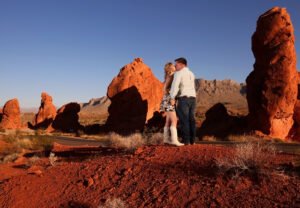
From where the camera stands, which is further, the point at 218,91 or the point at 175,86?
the point at 218,91

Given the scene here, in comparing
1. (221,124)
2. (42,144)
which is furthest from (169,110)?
(221,124)

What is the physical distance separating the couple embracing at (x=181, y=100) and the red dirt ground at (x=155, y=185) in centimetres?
48

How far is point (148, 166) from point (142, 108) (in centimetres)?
2064

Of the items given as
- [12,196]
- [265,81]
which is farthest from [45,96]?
[12,196]

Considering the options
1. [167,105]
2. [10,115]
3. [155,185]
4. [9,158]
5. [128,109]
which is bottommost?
[9,158]

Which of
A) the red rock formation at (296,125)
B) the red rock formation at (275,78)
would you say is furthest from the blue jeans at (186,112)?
the red rock formation at (296,125)

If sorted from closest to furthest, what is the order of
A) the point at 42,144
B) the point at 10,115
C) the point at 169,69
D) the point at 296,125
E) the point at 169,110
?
1. the point at 169,110
2. the point at 169,69
3. the point at 42,144
4. the point at 296,125
5. the point at 10,115

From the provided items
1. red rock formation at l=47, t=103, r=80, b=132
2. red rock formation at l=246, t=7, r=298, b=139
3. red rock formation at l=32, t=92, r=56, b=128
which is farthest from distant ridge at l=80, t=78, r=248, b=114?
red rock formation at l=246, t=7, r=298, b=139

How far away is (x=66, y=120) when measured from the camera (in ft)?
99.8

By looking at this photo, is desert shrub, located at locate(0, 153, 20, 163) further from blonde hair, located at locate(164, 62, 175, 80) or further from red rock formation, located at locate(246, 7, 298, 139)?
red rock formation, located at locate(246, 7, 298, 139)

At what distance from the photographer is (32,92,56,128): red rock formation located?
3253 centimetres

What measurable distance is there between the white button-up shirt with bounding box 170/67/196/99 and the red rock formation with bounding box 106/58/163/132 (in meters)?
18.7

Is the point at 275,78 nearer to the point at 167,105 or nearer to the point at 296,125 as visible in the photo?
the point at 296,125

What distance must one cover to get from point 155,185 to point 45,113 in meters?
33.2
